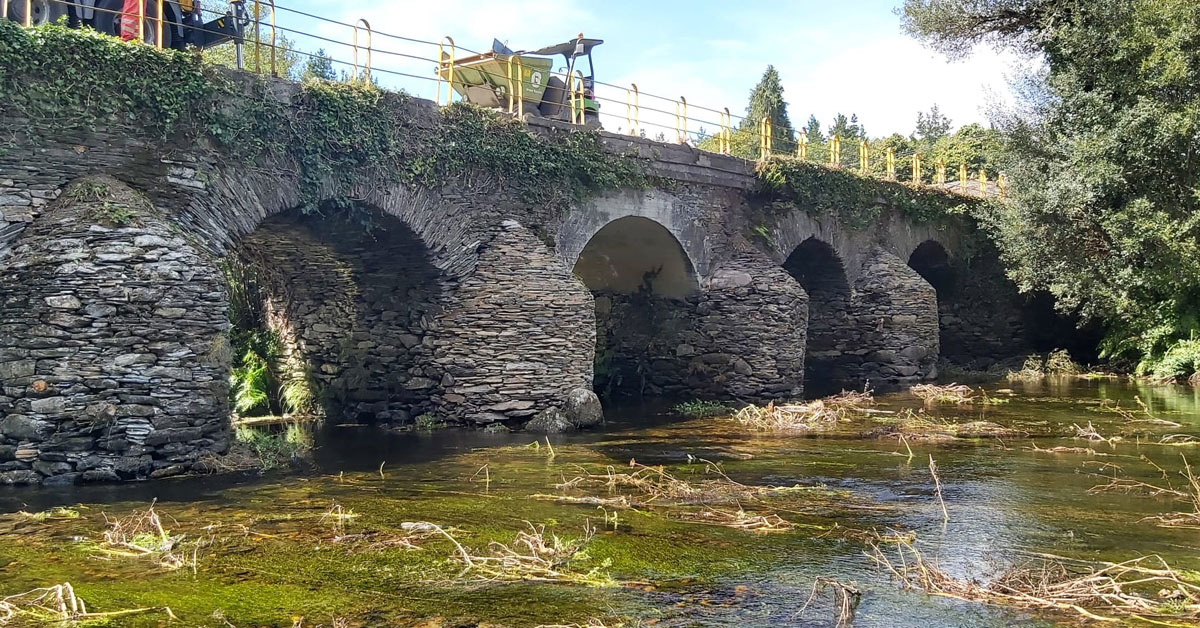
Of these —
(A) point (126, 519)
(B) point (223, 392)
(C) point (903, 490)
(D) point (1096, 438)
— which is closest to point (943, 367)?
(D) point (1096, 438)

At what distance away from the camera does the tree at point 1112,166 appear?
17391mm

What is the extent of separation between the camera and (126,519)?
6852 millimetres

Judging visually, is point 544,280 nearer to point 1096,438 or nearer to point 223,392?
point 223,392

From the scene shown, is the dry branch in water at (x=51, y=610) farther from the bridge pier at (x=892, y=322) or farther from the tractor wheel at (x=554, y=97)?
the bridge pier at (x=892, y=322)

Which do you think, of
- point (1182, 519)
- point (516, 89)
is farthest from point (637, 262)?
point (1182, 519)

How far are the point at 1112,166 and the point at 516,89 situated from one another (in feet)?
36.2

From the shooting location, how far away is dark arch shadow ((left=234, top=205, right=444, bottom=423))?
519 inches

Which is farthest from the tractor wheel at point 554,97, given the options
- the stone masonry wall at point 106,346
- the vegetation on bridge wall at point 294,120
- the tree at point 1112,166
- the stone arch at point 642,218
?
the tree at point 1112,166

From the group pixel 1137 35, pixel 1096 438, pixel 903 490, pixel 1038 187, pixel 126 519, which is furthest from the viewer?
pixel 1038 187

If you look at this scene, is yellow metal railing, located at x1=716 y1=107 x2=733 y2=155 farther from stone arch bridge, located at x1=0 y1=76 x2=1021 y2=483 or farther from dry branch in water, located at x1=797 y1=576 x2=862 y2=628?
dry branch in water, located at x1=797 y1=576 x2=862 y2=628

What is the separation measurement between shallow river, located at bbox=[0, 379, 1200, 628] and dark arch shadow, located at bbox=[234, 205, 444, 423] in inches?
101

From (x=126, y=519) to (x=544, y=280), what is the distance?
282 inches

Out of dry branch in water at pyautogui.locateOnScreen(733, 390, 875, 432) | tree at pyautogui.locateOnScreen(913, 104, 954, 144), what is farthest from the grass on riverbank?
tree at pyautogui.locateOnScreen(913, 104, 954, 144)

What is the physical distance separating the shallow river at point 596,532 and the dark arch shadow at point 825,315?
8.45 meters
